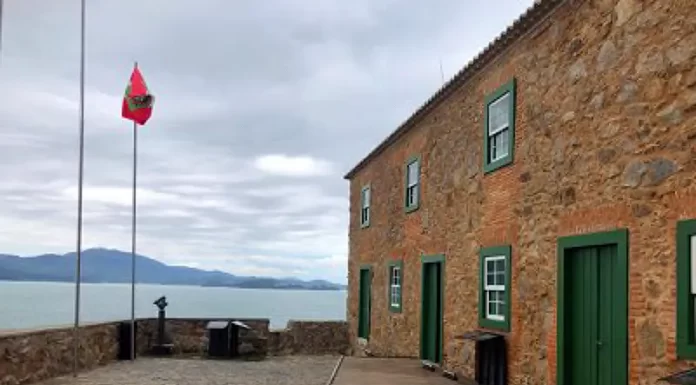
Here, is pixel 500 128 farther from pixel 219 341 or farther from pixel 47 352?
pixel 219 341

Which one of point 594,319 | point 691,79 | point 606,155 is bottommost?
point 594,319

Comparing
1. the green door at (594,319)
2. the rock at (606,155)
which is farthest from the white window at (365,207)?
the rock at (606,155)

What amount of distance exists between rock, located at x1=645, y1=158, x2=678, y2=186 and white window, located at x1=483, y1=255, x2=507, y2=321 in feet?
14.1

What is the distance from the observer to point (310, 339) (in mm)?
25047

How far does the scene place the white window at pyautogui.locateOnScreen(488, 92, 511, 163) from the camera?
40.9ft

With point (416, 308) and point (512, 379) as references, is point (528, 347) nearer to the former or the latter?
point (512, 379)

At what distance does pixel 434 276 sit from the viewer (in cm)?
1659

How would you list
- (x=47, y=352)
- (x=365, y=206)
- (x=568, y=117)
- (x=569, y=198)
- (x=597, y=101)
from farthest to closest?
(x=365, y=206) < (x=47, y=352) < (x=568, y=117) < (x=569, y=198) < (x=597, y=101)

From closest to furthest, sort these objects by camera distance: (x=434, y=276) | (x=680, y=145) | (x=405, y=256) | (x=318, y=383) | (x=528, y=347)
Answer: (x=680, y=145)
(x=528, y=347)
(x=318, y=383)
(x=434, y=276)
(x=405, y=256)

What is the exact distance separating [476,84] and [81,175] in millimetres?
7415

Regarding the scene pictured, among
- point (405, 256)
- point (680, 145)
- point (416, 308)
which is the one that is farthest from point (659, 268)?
point (405, 256)

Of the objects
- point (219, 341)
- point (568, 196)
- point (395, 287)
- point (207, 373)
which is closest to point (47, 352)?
point (207, 373)

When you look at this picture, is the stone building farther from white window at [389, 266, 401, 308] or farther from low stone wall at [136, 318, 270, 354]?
low stone wall at [136, 318, 270, 354]

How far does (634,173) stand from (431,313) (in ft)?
28.4
